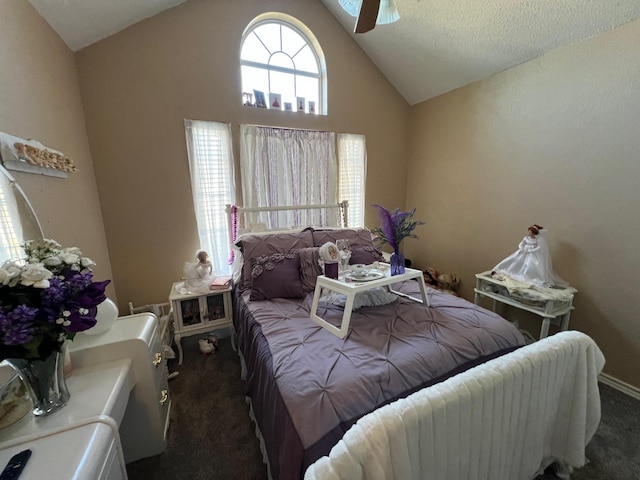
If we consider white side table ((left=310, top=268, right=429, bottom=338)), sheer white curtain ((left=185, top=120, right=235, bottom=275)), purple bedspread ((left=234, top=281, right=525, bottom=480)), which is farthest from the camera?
sheer white curtain ((left=185, top=120, right=235, bottom=275))

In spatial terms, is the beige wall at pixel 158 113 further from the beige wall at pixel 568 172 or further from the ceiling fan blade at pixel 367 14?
the beige wall at pixel 568 172

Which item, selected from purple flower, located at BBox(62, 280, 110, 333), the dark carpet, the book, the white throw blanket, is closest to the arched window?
the book

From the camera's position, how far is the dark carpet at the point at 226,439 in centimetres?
131

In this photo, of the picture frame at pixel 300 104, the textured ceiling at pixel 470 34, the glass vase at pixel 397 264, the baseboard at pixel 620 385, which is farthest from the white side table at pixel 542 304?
the picture frame at pixel 300 104

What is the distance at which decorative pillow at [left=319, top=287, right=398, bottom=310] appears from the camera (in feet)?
5.54

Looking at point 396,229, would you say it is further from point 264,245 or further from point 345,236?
point 264,245

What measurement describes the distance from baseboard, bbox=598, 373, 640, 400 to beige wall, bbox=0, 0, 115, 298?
3612 mm

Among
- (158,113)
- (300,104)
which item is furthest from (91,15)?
(300,104)

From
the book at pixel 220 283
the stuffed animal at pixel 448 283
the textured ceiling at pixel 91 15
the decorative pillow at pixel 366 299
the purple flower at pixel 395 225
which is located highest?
the textured ceiling at pixel 91 15

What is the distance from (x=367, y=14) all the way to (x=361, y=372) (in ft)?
5.72

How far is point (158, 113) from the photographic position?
2215 mm

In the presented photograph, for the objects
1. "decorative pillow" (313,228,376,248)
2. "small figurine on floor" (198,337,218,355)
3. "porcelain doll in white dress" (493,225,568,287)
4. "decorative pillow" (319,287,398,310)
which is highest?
"decorative pillow" (313,228,376,248)

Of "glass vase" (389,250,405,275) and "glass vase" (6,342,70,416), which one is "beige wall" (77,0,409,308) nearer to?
"glass vase" (6,342,70,416)

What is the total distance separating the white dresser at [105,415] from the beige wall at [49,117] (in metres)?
0.70
